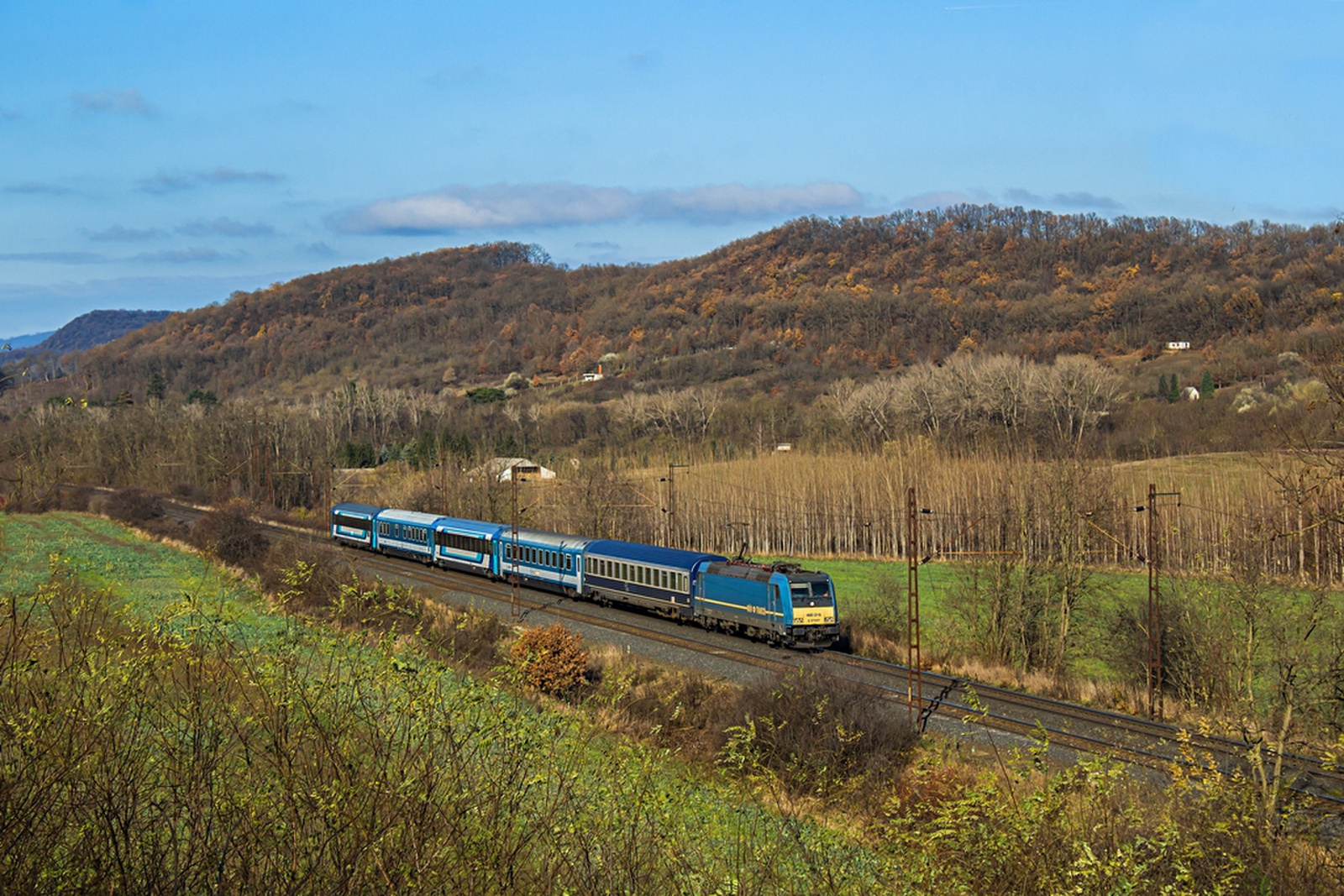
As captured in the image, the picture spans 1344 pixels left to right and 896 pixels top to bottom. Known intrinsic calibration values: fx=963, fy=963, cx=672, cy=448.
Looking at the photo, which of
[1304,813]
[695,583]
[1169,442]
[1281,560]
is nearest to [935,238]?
[1169,442]

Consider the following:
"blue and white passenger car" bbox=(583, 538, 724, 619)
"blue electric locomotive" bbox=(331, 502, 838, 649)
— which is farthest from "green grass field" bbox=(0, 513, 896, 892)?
"blue and white passenger car" bbox=(583, 538, 724, 619)

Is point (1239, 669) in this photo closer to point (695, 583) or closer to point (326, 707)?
point (695, 583)

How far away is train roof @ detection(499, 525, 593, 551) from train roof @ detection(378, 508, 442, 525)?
619cm

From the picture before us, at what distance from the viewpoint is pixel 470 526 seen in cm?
4481

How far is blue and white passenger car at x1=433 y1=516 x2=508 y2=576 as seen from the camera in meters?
42.9

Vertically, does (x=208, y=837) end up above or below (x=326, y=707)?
below

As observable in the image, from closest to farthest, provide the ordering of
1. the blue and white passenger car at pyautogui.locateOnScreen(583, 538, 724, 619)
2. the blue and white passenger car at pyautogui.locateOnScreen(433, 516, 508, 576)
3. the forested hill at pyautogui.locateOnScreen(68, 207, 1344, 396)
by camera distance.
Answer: the blue and white passenger car at pyautogui.locateOnScreen(583, 538, 724, 619) → the blue and white passenger car at pyautogui.locateOnScreen(433, 516, 508, 576) → the forested hill at pyautogui.locateOnScreen(68, 207, 1344, 396)

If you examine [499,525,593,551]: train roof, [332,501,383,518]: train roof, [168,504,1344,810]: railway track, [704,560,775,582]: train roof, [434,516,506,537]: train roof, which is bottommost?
[168,504,1344,810]: railway track

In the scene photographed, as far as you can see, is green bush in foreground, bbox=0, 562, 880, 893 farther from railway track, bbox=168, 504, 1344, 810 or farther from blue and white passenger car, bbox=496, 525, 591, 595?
blue and white passenger car, bbox=496, 525, 591, 595

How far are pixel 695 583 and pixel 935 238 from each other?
567 feet

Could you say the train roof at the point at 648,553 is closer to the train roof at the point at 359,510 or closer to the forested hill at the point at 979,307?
the train roof at the point at 359,510

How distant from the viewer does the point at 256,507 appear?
221 ft

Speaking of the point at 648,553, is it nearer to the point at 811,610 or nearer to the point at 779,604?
the point at 779,604

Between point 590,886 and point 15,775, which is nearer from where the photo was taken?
point 15,775
